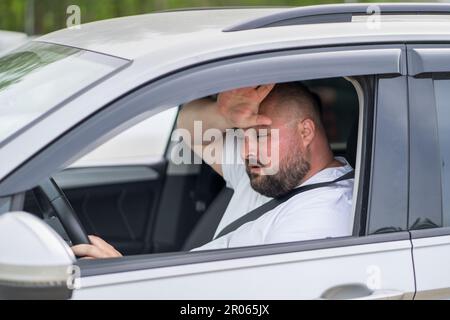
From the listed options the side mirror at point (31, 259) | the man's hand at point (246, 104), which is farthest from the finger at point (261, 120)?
the side mirror at point (31, 259)

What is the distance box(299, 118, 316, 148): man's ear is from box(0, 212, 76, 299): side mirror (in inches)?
42.2

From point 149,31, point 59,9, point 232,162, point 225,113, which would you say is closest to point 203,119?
point 232,162

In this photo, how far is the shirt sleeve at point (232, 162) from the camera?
10.7 ft

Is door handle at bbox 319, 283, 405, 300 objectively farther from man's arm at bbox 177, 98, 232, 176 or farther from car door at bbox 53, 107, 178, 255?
car door at bbox 53, 107, 178, 255

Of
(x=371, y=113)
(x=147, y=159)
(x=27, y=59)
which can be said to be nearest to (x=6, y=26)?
(x=147, y=159)

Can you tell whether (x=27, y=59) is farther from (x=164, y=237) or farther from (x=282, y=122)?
(x=164, y=237)

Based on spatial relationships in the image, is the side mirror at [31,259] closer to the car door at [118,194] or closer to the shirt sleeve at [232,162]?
the shirt sleeve at [232,162]

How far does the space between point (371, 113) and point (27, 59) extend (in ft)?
3.67

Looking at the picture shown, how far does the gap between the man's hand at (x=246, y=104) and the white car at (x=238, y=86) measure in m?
0.25

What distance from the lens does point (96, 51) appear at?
242cm

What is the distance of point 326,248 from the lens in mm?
2264

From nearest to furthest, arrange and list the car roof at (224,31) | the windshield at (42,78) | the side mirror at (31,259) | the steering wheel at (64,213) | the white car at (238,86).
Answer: the side mirror at (31,259), the white car at (238,86), the windshield at (42,78), the car roof at (224,31), the steering wheel at (64,213)

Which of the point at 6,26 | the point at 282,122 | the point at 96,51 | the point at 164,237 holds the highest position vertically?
the point at 6,26

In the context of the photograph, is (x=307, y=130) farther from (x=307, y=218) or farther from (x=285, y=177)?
(x=307, y=218)
